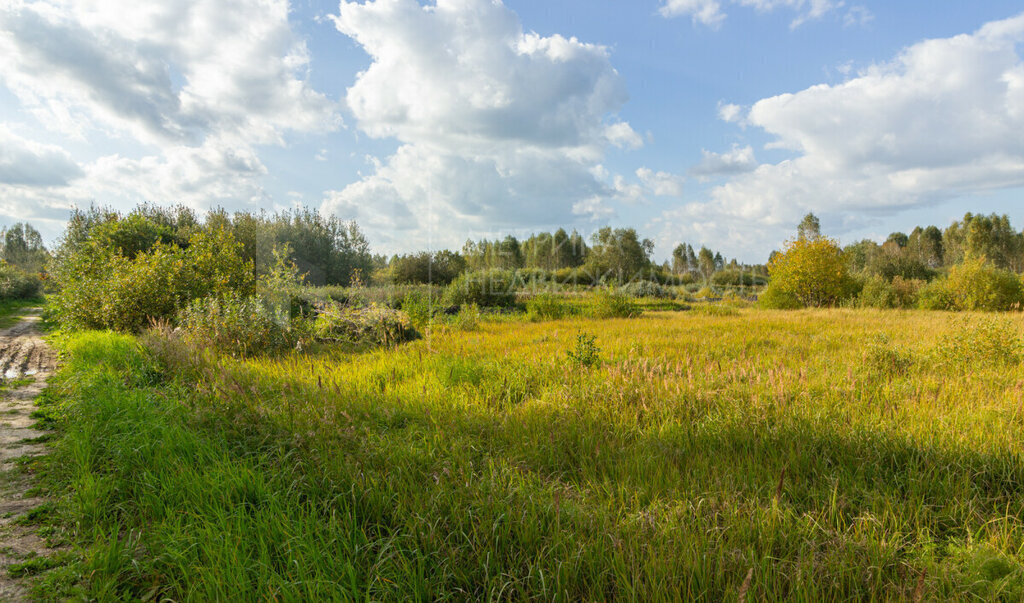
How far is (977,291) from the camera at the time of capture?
17.6 metres

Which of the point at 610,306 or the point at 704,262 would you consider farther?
the point at 704,262

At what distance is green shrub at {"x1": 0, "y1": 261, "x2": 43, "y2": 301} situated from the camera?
83.3 ft

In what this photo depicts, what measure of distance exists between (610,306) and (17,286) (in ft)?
120

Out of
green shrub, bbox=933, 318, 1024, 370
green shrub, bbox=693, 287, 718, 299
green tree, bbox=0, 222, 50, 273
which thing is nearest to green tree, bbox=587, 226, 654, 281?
green shrub, bbox=693, 287, 718, 299

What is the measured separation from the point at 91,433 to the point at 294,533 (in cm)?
327

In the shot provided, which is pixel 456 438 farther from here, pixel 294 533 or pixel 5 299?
pixel 5 299

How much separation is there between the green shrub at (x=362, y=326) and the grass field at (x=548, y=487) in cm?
352

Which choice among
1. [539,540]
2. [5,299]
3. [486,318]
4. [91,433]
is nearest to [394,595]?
[539,540]

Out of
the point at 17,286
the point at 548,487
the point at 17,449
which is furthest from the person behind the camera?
the point at 17,286

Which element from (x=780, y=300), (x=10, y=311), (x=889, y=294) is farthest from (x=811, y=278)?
(x=10, y=311)

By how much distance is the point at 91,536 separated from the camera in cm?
265

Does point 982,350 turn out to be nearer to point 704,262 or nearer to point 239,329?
point 239,329

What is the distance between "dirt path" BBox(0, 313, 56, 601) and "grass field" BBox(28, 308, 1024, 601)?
0.17 meters

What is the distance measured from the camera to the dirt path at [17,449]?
2.51 meters
